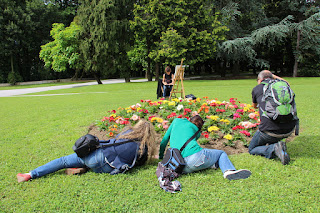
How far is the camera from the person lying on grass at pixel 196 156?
3365 millimetres

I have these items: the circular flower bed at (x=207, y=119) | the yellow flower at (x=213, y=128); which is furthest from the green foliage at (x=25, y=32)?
the yellow flower at (x=213, y=128)

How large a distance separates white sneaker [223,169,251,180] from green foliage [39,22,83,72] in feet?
88.0

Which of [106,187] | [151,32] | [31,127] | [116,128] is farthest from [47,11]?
[106,187]

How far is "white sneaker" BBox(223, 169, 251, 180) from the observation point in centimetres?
332

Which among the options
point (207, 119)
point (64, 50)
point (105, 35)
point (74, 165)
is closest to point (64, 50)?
point (64, 50)

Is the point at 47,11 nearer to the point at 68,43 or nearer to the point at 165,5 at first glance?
the point at 68,43

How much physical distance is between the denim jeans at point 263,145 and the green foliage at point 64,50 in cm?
2629

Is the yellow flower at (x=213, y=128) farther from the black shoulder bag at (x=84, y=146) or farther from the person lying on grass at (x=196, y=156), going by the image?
the black shoulder bag at (x=84, y=146)

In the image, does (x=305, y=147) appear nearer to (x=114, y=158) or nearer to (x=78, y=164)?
(x=114, y=158)

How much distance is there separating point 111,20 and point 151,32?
474 cm

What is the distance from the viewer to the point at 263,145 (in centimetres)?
414

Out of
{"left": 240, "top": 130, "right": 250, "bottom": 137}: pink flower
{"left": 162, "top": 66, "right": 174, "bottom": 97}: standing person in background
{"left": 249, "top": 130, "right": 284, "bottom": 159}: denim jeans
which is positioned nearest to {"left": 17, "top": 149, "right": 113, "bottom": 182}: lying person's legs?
{"left": 249, "top": 130, "right": 284, "bottom": 159}: denim jeans

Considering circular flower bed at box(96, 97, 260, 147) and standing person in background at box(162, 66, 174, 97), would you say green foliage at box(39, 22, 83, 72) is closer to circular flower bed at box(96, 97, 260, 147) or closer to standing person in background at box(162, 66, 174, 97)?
standing person in background at box(162, 66, 174, 97)

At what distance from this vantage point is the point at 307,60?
32531mm
